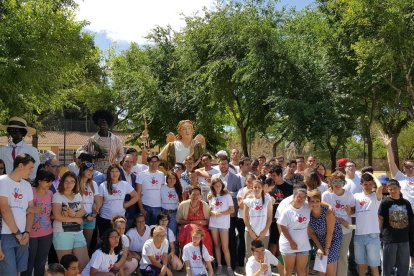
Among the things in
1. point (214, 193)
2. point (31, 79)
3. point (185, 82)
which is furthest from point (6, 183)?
point (185, 82)

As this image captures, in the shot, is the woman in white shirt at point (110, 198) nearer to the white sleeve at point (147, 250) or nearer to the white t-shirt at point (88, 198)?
the white t-shirt at point (88, 198)

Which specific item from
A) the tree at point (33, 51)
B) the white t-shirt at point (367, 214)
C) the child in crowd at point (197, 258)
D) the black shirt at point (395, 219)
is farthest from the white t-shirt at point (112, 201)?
the black shirt at point (395, 219)

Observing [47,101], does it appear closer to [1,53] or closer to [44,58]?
[44,58]

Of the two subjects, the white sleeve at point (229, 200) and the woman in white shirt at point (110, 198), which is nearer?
the woman in white shirt at point (110, 198)

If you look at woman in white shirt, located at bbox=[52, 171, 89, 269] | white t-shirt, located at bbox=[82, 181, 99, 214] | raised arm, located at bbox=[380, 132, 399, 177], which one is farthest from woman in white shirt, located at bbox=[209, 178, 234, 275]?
raised arm, located at bbox=[380, 132, 399, 177]

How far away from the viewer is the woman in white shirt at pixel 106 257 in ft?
21.5

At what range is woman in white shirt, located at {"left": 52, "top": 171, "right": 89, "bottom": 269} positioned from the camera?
21.2 ft

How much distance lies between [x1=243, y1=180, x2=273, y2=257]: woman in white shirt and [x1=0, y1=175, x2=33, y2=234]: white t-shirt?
3.39m

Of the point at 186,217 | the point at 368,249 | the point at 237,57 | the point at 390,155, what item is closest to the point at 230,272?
the point at 186,217

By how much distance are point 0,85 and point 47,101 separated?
9.44ft

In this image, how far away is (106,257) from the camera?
6.68m

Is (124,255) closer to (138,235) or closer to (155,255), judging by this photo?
(155,255)

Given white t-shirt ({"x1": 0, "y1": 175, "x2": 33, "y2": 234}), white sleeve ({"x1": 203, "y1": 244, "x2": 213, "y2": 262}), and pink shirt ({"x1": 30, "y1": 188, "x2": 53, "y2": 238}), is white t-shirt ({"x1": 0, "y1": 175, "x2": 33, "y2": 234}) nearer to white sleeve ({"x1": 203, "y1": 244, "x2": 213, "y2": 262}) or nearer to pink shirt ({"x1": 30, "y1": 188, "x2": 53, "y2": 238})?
pink shirt ({"x1": 30, "y1": 188, "x2": 53, "y2": 238})

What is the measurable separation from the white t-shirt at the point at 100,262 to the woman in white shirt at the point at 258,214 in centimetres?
219
